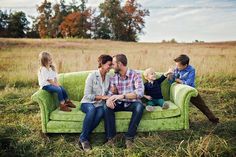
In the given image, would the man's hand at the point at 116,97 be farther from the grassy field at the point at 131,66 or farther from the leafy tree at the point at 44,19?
the leafy tree at the point at 44,19

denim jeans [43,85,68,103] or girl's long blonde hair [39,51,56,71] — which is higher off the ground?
girl's long blonde hair [39,51,56,71]

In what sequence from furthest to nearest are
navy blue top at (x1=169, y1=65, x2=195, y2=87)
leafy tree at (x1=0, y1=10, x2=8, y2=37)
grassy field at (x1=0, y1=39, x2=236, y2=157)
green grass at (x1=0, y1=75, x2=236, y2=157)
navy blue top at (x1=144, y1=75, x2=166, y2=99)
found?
1. leafy tree at (x1=0, y1=10, x2=8, y2=37)
2. navy blue top at (x1=169, y1=65, x2=195, y2=87)
3. navy blue top at (x1=144, y1=75, x2=166, y2=99)
4. grassy field at (x1=0, y1=39, x2=236, y2=157)
5. green grass at (x1=0, y1=75, x2=236, y2=157)

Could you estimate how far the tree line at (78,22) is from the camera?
1187cm

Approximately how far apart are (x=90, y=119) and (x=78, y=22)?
30.8 ft

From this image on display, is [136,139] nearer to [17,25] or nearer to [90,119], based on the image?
[90,119]

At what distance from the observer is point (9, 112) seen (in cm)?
566

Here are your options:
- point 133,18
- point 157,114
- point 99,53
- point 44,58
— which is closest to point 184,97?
point 157,114

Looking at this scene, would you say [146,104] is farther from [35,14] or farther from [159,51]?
[35,14]

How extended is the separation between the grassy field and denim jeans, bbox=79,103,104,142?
6.5 inches

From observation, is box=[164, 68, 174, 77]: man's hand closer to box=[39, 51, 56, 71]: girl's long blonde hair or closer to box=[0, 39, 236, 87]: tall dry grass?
box=[39, 51, 56, 71]: girl's long blonde hair

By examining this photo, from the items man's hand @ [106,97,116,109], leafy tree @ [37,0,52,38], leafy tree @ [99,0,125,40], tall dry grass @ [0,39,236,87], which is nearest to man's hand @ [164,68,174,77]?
man's hand @ [106,97,116,109]

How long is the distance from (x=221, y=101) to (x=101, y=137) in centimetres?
267

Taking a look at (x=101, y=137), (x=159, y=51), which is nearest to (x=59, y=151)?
(x=101, y=137)

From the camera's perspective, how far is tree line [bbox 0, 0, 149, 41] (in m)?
11.9
